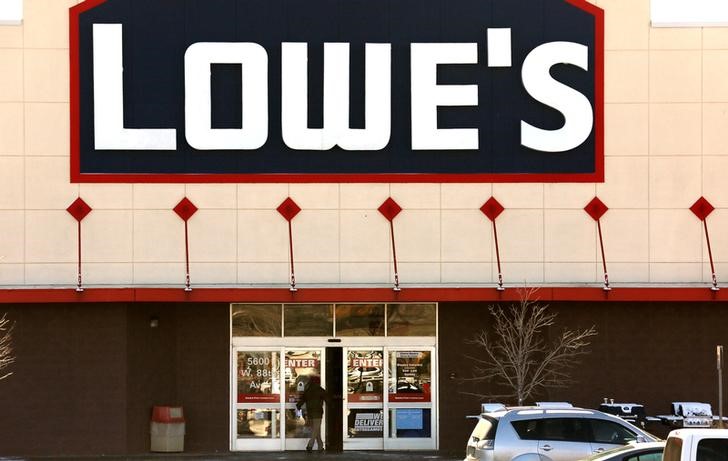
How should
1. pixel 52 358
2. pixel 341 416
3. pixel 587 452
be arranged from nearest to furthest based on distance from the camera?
pixel 587 452 < pixel 52 358 < pixel 341 416

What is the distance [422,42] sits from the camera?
92.6ft

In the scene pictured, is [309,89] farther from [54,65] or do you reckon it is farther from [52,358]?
[52,358]

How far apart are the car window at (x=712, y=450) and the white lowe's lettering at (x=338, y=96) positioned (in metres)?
15.4

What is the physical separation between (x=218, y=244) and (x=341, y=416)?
512 centimetres

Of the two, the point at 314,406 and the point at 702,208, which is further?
the point at 314,406

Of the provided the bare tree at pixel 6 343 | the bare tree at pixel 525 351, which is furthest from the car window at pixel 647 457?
the bare tree at pixel 6 343

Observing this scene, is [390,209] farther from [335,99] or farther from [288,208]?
[335,99]

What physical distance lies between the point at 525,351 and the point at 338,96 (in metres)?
6.86

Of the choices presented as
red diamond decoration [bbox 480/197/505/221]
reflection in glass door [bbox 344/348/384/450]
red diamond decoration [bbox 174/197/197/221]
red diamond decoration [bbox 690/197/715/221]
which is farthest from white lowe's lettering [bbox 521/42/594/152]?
red diamond decoration [bbox 174/197/197/221]

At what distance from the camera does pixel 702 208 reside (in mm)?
28188

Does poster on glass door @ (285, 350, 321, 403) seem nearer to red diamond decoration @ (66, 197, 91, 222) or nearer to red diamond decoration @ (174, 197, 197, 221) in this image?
red diamond decoration @ (174, 197, 197, 221)

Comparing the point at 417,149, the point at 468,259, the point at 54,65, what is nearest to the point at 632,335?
the point at 468,259

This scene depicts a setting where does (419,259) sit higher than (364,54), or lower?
lower

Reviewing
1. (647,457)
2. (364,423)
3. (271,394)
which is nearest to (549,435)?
(647,457)
